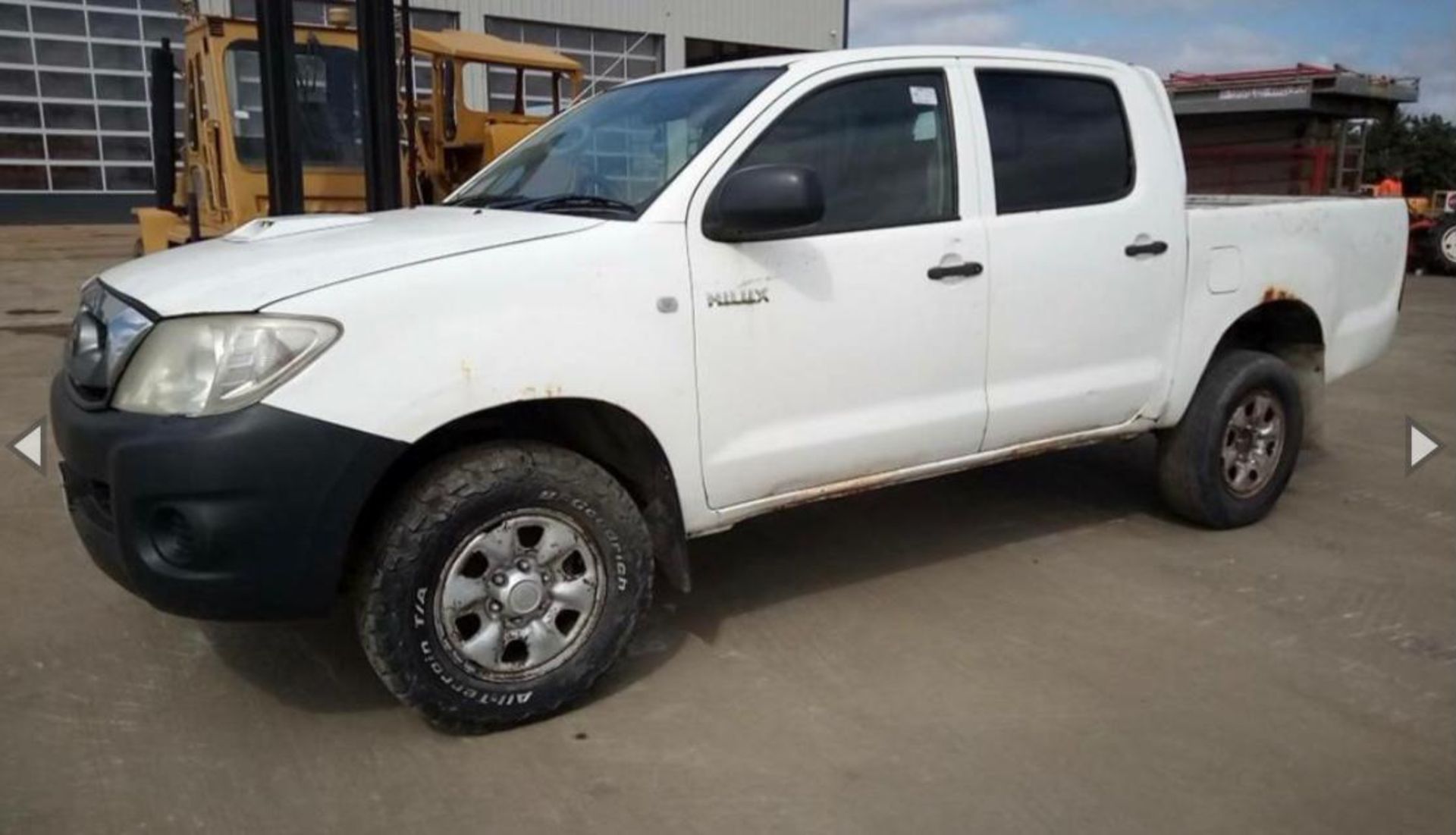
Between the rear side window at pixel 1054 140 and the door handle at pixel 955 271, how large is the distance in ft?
0.85

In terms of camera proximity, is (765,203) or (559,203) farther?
(559,203)

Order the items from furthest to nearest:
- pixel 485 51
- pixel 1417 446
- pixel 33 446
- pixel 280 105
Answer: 1. pixel 485 51
2. pixel 280 105
3. pixel 1417 446
4. pixel 33 446

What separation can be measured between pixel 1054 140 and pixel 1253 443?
174 cm

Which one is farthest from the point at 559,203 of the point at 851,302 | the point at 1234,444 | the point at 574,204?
the point at 1234,444

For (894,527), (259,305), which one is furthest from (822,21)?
(259,305)

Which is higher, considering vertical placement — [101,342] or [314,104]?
[314,104]

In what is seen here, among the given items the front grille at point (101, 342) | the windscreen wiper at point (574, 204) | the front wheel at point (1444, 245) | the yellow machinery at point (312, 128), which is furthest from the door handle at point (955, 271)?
the front wheel at point (1444, 245)

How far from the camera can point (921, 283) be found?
3779 millimetres

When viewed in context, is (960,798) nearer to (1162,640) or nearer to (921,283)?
(1162,640)

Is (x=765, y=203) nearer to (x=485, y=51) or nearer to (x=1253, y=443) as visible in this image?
(x=1253, y=443)

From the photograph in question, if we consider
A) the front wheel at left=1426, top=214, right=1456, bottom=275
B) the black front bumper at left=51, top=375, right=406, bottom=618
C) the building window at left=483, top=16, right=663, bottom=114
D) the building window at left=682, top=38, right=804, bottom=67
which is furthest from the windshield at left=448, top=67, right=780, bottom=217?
the building window at left=682, top=38, right=804, bottom=67

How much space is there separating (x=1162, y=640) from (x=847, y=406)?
1.34 metres

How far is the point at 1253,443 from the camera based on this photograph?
16.5 ft

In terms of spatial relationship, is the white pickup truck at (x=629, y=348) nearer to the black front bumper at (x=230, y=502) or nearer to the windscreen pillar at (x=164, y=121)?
the black front bumper at (x=230, y=502)
